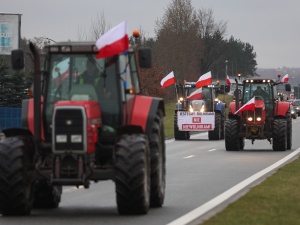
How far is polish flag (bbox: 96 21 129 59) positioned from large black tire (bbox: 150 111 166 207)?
1560mm

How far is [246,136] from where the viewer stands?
39.9 meters

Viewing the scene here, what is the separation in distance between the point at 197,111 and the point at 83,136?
120ft

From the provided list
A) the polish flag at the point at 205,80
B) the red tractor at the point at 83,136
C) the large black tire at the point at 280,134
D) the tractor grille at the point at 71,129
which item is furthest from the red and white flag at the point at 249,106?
the tractor grille at the point at 71,129

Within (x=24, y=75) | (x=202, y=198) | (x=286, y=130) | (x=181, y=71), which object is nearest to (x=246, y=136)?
(x=286, y=130)

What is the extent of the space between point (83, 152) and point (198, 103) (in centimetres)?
3747

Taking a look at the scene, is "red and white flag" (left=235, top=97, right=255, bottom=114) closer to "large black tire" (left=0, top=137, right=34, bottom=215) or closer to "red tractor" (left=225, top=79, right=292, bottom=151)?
"red tractor" (left=225, top=79, right=292, bottom=151)

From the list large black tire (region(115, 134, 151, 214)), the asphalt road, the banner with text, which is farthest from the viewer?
the banner with text

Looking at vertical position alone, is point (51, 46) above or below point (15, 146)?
above

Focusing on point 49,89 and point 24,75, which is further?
point 24,75

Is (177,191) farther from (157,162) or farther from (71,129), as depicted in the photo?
(71,129)

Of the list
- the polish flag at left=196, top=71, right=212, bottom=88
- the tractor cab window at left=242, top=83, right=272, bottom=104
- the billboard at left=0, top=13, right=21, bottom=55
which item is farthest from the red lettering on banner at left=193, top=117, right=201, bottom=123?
the billboard at left=0, top=13, right=21, bottom=55

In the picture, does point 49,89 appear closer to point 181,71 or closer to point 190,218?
point 190,218

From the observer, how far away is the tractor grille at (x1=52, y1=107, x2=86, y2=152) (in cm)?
1470

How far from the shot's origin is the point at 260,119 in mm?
39906
